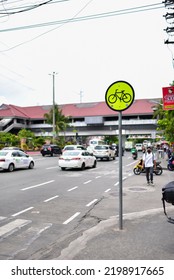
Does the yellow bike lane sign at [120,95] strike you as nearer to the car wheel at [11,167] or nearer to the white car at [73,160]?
the white car at [73,160]

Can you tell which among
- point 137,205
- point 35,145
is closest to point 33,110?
point 35,145

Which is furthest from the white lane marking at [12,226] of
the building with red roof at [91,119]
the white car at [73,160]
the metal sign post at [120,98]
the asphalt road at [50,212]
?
the building with red roof at [91,119]

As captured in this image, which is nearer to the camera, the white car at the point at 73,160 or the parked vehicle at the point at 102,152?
the white car at the point at 73,160

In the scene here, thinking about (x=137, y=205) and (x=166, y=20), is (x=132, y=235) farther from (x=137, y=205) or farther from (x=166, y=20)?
(x=166, y=20)

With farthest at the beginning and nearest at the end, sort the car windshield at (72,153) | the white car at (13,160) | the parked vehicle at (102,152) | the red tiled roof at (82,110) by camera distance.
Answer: the red tiled roof at (82,110)
the parked vehicle at (102,152)
the car windshield at (72,153)
the white car at (13,160)

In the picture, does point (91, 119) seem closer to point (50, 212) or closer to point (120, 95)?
point (50, 212)

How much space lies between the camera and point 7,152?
798 inches

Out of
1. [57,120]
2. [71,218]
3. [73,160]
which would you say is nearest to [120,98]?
[71,218]

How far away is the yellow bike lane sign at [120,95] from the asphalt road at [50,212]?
2.88 m

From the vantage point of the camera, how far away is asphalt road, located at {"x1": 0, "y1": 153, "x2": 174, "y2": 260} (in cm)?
563

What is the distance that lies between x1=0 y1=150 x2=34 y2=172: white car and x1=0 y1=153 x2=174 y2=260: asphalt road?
5.76 metres

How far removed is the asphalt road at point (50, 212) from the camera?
5629 mm

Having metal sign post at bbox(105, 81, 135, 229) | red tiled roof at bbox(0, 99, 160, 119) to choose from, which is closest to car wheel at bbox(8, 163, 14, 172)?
metal sign post at bbox(105, 81, 135, 229)

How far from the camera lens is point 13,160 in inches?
792
